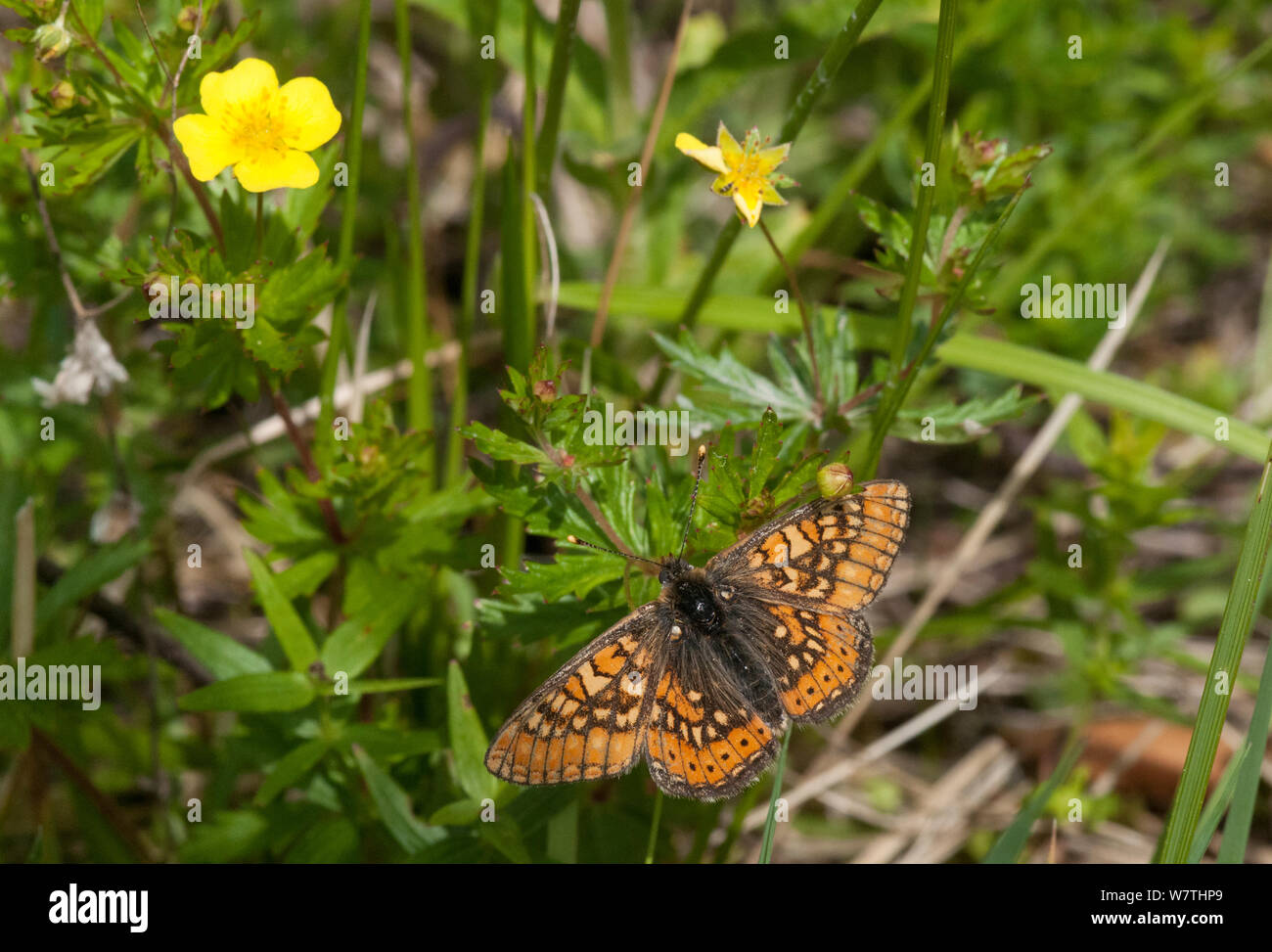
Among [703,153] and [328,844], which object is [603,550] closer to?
[703,153]

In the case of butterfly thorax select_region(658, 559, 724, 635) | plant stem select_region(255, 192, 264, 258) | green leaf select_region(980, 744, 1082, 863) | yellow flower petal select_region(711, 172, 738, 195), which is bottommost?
green leaf select_region(980, 744, 1082, 863)

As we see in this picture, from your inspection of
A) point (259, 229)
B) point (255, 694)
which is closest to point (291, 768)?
point (255, 694)

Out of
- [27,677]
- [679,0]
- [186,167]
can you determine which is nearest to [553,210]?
[679,0]

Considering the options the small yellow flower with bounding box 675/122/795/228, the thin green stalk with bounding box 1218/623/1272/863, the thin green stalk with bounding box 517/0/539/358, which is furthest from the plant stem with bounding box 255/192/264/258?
the thin green stalk with bounding box 1218/623/1272/863

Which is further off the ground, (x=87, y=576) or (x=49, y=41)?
(x=49, y=41)

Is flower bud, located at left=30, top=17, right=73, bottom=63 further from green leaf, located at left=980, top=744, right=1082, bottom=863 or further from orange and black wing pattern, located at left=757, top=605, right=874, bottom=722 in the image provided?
green leaf, located at left=980, top=744, right=1082, bottom=863

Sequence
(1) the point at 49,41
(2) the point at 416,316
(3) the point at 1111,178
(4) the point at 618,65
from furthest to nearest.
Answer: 1. (4) the point at 618,65
2. (3) the point at 1111,178
3. (2) the point at 416,316
4. (1) the point at 49,41
